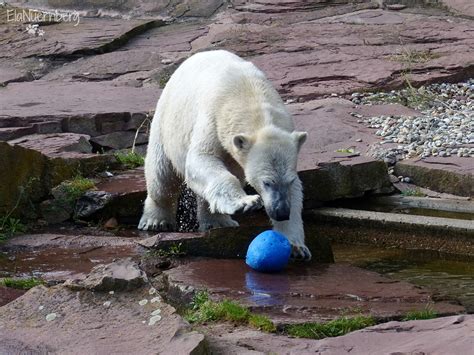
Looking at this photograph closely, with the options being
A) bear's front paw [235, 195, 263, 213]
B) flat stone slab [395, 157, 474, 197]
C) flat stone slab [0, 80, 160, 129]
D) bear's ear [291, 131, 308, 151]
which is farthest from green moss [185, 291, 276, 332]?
flat stone slab [0, 80, 160, 129]

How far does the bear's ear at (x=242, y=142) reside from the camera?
5.82 metres

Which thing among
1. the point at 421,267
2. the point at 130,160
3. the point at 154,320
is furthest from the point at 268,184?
the point at 130,160

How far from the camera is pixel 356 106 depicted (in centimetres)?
976

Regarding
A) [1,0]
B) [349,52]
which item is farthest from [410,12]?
[1,0]

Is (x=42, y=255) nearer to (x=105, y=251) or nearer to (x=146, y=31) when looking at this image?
(x=105, y=251)

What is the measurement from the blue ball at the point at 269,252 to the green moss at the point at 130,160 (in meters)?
2.97

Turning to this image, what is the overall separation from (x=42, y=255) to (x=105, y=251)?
0.39 metres

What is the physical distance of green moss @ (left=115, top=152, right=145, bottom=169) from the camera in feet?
27.8

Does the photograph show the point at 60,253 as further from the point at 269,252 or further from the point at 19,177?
the point at 269,252

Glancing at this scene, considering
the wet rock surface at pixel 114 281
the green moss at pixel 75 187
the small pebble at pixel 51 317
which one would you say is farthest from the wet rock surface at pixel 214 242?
the small pebble at pixel 51 317

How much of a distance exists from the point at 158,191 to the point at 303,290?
214 cm

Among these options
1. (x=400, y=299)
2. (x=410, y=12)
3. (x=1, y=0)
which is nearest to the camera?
(x=400, y=299)

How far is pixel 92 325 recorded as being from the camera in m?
4.40

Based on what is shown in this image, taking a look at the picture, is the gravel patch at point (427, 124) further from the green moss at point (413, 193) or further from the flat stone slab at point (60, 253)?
the flat stone slab at point (60, 253)
